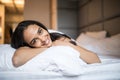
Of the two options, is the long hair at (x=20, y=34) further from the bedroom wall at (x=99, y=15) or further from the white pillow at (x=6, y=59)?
the bedroom wall at (x=99, y=15)

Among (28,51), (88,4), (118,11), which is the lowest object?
(28,51)

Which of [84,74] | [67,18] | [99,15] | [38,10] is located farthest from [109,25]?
[38,10]

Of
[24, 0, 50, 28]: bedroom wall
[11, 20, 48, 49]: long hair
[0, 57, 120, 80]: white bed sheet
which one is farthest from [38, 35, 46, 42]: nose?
[24, 0, 50, 28]: bedroom wall

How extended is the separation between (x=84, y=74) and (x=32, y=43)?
370mm

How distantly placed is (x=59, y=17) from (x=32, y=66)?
203 cm

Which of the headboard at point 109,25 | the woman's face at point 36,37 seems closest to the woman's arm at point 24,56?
the woman's face at point 36,37

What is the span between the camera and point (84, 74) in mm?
869

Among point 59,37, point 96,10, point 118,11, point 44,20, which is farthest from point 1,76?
point 44,20

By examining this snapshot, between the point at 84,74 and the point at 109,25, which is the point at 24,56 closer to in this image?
the point at 84,74

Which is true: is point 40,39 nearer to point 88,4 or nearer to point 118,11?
point 118,11

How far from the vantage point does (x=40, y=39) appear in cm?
108

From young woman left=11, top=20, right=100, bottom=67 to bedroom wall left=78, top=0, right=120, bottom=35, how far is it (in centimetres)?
93

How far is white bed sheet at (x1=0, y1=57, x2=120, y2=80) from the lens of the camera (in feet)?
2.80

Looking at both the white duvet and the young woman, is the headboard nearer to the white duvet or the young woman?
the young woman
